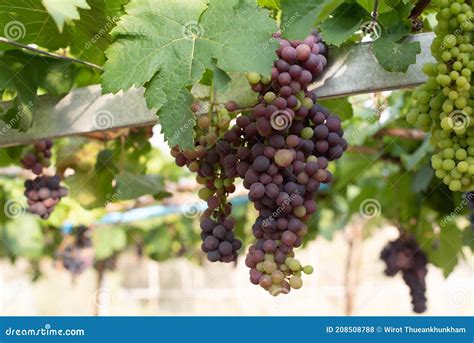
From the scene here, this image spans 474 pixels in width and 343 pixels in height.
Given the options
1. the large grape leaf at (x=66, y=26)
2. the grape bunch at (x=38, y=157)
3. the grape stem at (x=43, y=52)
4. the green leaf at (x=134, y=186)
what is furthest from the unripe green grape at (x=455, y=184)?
the grape bunch at (x=38, y=157)

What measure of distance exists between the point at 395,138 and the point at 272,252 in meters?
2.08

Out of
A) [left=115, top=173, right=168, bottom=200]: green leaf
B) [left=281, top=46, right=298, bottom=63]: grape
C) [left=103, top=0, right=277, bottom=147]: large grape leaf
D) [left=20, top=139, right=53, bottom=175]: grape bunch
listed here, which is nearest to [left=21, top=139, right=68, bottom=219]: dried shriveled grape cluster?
[left=20, top=139, right=53, bottom=175]: grape bunch

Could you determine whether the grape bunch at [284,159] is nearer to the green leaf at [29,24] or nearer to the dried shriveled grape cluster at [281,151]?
the dried shriveled grape cluster at [281,151]

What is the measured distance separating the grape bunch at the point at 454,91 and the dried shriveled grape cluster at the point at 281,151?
10.0 inches

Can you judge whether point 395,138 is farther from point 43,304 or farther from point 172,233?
point 43,304

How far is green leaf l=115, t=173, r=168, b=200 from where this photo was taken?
233cm

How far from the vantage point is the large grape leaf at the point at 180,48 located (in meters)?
1.22

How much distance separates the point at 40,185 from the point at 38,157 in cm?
9

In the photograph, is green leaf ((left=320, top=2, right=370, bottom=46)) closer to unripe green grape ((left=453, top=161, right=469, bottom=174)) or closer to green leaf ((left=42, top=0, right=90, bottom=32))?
unripe green grape ((left=453, top=161, right=469, bottom=174))

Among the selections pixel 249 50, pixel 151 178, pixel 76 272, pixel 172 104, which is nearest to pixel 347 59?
pixel 249 50

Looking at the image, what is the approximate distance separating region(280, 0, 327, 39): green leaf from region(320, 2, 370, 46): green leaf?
8cm

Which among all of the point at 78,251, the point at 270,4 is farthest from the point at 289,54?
the point at 78,251

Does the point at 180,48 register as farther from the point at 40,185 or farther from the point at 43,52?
the point at 40,185

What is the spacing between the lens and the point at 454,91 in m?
1.14
